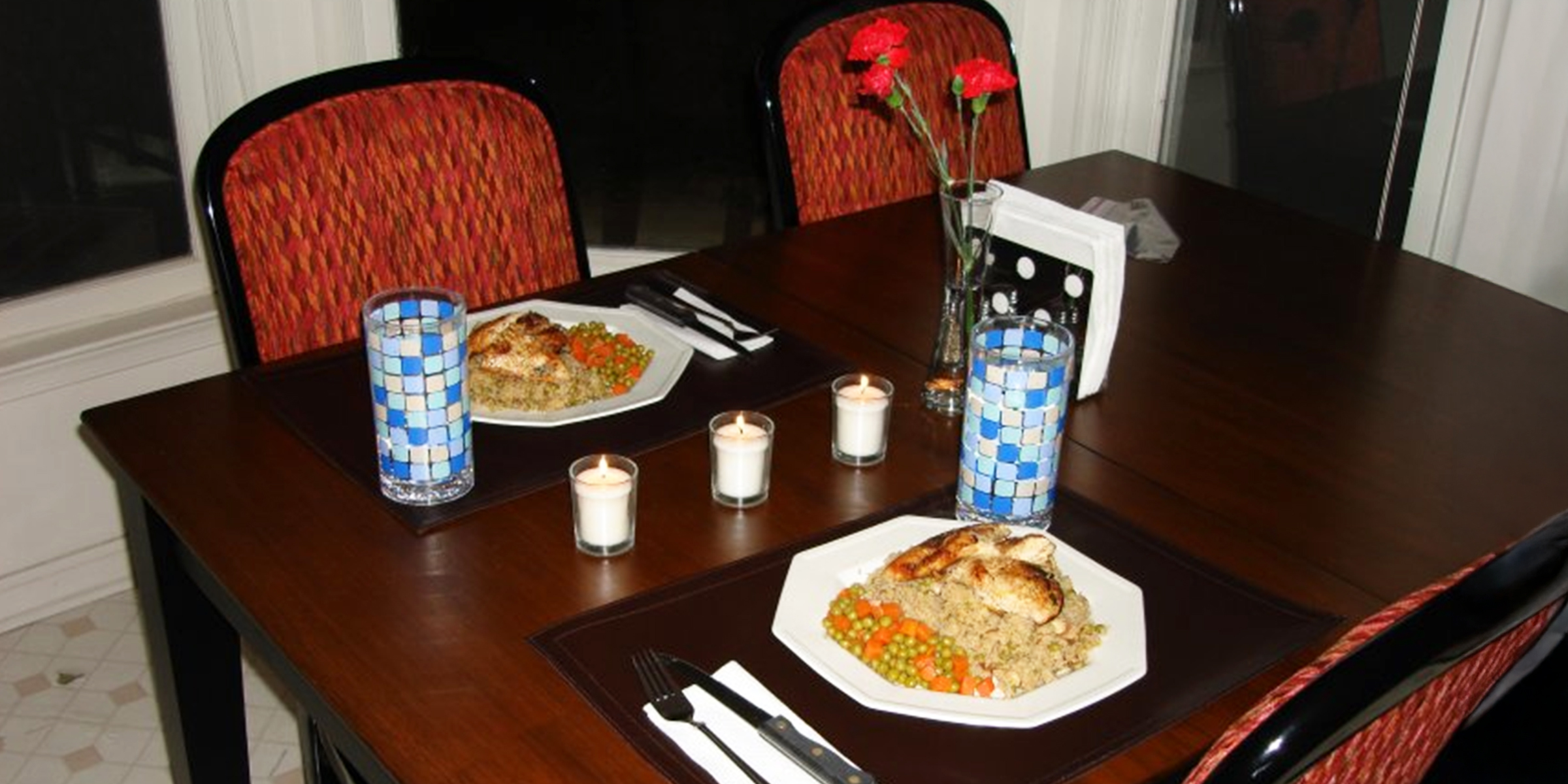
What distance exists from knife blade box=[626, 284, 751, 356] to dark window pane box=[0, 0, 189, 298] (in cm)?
115

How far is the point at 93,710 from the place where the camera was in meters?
2.34

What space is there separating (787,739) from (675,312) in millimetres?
716

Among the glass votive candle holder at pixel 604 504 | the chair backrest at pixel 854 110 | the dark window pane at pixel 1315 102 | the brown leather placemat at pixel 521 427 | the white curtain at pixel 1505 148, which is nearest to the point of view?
the glass votive candle holder at pixel 604 504

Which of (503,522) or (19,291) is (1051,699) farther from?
(19,291)

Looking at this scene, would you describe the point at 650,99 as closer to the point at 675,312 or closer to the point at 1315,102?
the point at 1315,102

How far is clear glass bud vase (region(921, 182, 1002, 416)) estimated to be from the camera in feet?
4.98

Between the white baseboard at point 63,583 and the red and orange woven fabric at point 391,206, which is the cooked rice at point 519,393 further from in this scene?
the white baseboard at point 63,583

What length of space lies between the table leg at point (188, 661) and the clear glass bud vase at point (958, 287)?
28.5 inches

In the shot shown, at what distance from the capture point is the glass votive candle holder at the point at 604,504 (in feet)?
4.35

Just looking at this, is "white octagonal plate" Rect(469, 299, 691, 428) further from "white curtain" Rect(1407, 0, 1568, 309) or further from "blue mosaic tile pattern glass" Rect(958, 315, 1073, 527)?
"white curtain" Rect(1407, 0, 1568, 309)

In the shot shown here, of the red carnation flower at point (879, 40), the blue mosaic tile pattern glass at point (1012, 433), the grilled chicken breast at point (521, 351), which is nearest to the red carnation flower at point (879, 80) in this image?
the red carnation flower at point (879, 40)

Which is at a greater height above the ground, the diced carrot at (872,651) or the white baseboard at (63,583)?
the diced carrot at (872,651)

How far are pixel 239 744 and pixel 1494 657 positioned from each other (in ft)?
4.34

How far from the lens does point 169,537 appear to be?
1.52 meters
